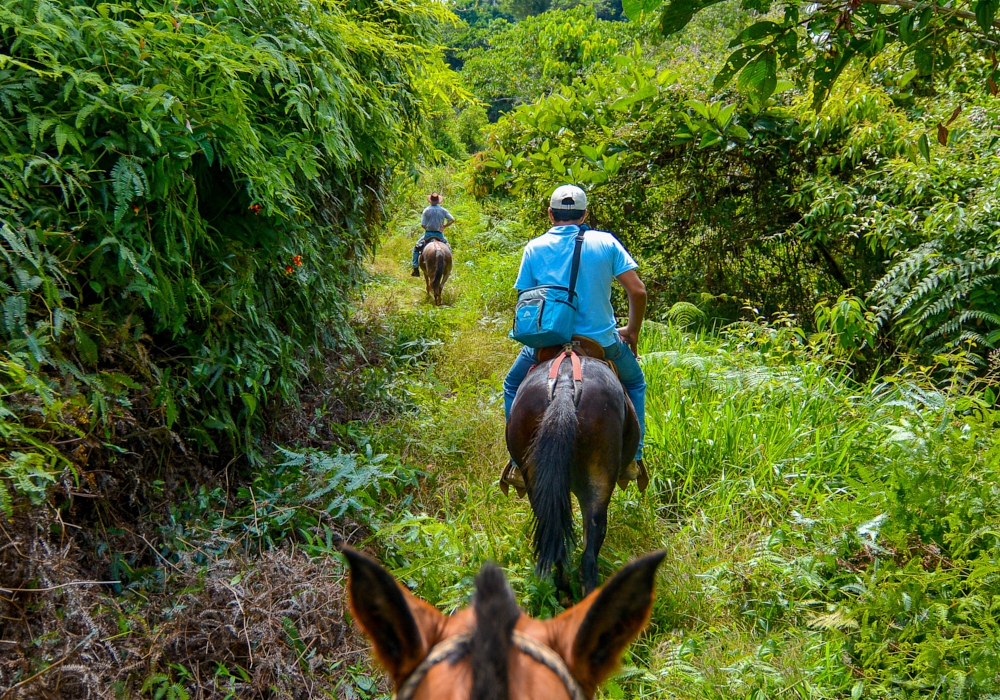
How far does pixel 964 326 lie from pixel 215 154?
18.9ft

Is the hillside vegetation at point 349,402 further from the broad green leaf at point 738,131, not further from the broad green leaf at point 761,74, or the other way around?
the broad green leaf at point 738,131

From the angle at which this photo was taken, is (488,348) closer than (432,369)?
No

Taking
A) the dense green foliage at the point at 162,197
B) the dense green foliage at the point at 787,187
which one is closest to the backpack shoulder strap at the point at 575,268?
the dense green foliage at the point at 162,197

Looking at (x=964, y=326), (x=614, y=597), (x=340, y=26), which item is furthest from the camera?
(x=964, y=326)

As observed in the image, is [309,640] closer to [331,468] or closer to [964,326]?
[331,468]

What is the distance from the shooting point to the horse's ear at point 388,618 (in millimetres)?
1179

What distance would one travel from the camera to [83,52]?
3.05m

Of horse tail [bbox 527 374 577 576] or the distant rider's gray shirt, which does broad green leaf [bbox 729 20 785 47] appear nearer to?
horse tail [bbox 527 374 577 576]

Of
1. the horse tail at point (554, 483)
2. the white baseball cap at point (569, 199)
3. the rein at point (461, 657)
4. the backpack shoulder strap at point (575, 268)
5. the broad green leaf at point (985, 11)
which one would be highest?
the broad green leaf at point (985, 11)

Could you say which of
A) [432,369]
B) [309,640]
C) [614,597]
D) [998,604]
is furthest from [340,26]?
[998,604]

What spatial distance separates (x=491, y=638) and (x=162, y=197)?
9.90ft

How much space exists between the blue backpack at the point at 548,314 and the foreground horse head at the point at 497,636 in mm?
2714

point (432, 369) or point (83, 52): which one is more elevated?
point (83, 52)

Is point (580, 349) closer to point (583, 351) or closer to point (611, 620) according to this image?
point (583, 351)
